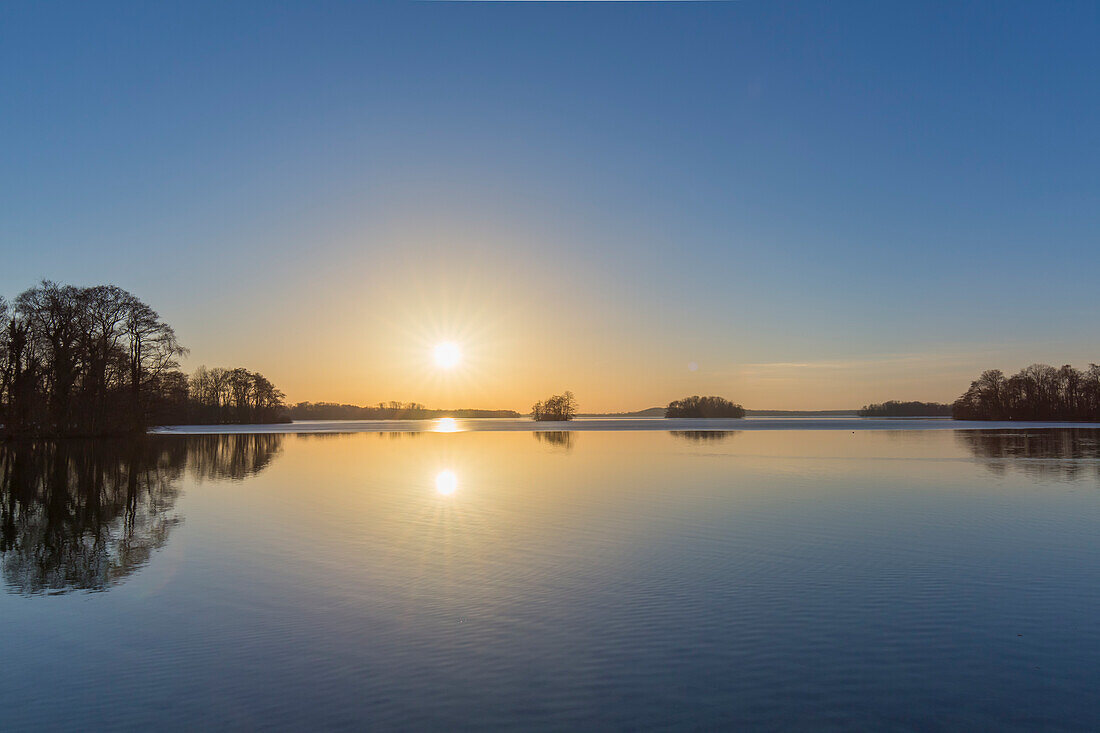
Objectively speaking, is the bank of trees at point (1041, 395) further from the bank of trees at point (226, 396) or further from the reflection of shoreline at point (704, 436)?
the bank of trees at point (226, 396)

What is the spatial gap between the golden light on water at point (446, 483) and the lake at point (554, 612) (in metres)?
2.42

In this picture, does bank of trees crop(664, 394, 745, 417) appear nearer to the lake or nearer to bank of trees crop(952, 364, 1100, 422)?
bank of trees crop(952, 364, 1100, 422)

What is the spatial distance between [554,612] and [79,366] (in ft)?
209

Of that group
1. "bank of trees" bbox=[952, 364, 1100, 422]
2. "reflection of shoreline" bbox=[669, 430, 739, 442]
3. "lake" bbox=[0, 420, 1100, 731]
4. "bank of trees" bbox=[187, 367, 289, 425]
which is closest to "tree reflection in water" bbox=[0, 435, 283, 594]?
"lake" bbox=[0, 420, 1100, 731]

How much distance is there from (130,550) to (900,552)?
56.3 ft

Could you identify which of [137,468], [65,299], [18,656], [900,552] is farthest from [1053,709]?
[65,299]

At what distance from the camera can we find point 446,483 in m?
26.9

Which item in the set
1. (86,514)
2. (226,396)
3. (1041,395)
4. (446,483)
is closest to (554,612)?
(86,514)

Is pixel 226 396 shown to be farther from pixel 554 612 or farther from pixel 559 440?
pixel 554 612

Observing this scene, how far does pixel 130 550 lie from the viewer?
14.1m

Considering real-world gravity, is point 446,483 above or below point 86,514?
below

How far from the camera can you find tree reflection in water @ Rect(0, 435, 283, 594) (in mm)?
12406

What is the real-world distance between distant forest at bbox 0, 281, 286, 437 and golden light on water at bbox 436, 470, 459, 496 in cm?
4430

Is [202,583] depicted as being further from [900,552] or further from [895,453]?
[895,453]
